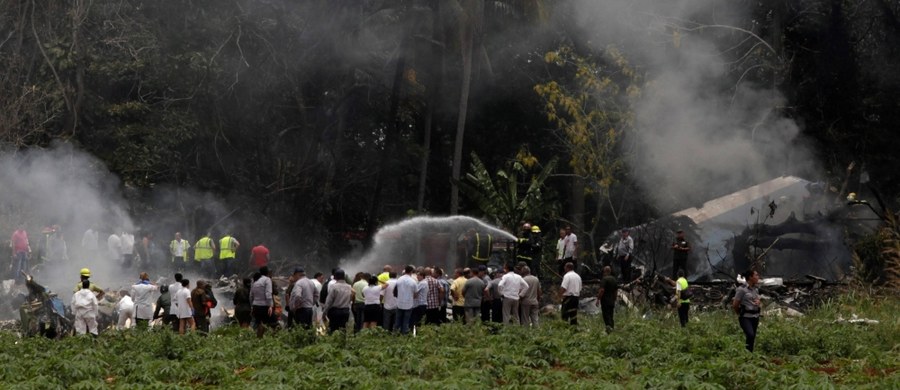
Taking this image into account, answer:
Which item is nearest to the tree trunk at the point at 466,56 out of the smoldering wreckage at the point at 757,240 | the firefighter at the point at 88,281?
the smoldering wreckage at the point at 757,240

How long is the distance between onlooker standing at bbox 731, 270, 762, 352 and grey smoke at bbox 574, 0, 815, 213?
52.7 ft

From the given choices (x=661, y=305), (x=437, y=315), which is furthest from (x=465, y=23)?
(x=437, y=315)

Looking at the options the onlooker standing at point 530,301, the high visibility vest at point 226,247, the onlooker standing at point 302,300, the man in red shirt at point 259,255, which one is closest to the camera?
the onlooker standing at point 302,300

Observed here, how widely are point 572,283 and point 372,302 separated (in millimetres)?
3324

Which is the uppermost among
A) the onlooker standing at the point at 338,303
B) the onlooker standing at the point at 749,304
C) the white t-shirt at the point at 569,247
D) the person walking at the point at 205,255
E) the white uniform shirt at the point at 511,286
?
the person walking at the point at 205,255

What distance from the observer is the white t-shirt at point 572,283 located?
21766 millimetres

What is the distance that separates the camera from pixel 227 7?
36.2 metres

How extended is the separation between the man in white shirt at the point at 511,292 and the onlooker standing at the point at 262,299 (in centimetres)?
398

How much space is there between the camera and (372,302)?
69.9 feet

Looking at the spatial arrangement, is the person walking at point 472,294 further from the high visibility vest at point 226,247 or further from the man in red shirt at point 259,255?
the high visibility vest at point 226,247

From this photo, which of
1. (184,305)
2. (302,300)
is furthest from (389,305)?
(184,305)

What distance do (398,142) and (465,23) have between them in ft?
17.5

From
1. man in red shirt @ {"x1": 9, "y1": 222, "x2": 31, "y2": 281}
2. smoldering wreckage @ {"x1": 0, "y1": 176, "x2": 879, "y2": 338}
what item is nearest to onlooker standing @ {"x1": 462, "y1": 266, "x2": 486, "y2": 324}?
smoldering wreckage @ {"x1": 0, "y1": 176, "x2": 879, "y2": 338}

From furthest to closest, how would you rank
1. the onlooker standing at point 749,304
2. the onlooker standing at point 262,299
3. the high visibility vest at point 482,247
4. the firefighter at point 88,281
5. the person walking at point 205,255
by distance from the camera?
the person walking at point 205,255, the high visibility vest at point 482,247, the firefighter at point 88,281, the onlooker standing at point 262,299, the onlooker standing at point 749,304
